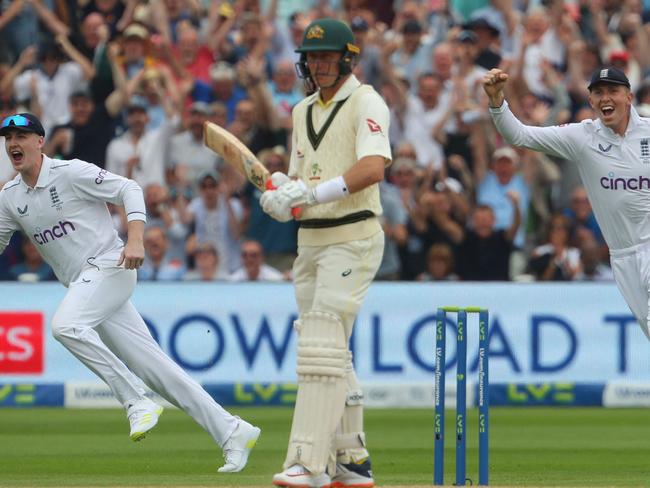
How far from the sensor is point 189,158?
13758 millimetres

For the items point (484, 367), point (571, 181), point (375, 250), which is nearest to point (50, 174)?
point (375, 250)

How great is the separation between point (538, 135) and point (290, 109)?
6.71 meters

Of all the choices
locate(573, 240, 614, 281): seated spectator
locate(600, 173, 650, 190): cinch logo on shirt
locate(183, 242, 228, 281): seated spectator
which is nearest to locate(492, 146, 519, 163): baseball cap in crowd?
locate(573, 240, 614, 281): seated spectator

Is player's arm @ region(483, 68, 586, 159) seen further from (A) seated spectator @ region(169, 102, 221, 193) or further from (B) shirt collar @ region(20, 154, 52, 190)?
(A) seated spectator @ region(169, 102, 221, 193)

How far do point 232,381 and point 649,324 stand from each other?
18.2ft

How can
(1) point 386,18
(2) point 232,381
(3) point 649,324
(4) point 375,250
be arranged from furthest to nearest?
(1) point 386,18 < (2) point 232,381 < (3) point 649,324 < (4) point 375,250

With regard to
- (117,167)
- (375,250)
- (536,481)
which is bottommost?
(536,481)

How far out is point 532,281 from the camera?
12.7m

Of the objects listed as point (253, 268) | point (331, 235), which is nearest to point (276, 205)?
point (331, 235)

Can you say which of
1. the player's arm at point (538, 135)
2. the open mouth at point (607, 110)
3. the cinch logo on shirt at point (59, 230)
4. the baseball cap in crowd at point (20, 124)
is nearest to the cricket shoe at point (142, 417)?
the cinch logo on shirt at point (59, 230)

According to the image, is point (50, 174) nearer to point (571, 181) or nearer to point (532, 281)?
point (532, 281)

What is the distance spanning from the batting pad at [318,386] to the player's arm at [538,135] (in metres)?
1.53

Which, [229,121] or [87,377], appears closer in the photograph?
[87,377]

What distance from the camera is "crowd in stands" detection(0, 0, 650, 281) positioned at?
1326 centimetres
